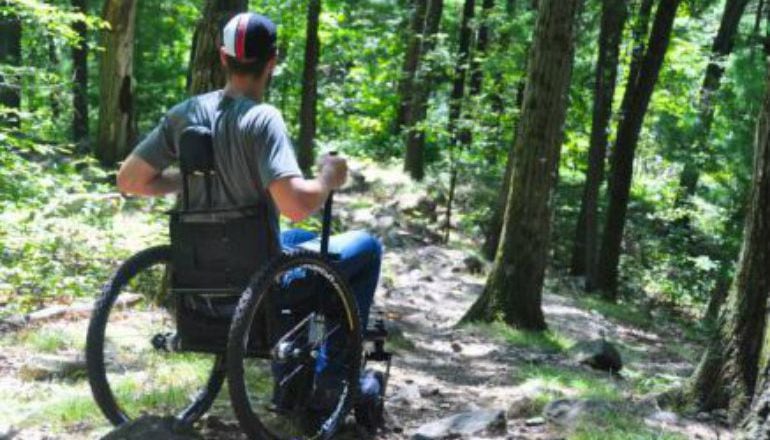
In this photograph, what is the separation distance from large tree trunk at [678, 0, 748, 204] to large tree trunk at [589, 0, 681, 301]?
1.89 m

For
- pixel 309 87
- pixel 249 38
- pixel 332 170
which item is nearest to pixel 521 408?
pixel 332 170

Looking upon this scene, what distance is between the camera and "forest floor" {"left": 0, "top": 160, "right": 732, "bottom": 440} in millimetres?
4441

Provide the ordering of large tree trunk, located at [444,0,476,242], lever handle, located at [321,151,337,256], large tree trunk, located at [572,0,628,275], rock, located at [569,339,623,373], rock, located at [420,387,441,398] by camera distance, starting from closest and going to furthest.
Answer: lever handle, located at [321,151,337,256]
rock, located at [420,387,441,398]
rock, located at [569,339,623,373]
large tree trunk, located at [572,0,628,275]
large tree trunk, located at [444,0,476,242]

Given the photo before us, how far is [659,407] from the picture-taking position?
5203mm

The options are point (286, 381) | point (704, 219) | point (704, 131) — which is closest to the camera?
point (286, 381)

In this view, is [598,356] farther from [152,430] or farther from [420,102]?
[420,102]

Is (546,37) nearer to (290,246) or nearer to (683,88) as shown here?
(290,246)

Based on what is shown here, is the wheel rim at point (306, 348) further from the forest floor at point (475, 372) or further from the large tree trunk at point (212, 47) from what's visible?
the large tree trunk at point (212, 47)

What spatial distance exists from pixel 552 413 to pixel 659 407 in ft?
2.65

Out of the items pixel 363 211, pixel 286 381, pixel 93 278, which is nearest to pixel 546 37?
pixel 93 278

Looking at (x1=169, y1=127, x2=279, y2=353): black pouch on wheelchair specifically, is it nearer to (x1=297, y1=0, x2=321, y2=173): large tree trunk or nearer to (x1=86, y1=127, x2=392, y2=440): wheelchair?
(x1=86, y1=127, x2=392, y2=440): wheelchair

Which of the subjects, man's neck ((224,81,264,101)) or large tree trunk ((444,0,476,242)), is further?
large tree trunk ((444,0,476,242))

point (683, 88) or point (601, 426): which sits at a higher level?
point (683, 88)

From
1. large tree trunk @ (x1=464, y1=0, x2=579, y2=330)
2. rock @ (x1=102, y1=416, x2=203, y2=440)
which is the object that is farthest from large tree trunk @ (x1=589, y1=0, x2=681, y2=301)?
rock @ (x1=102, y1=416, x2=203, y2=440)
